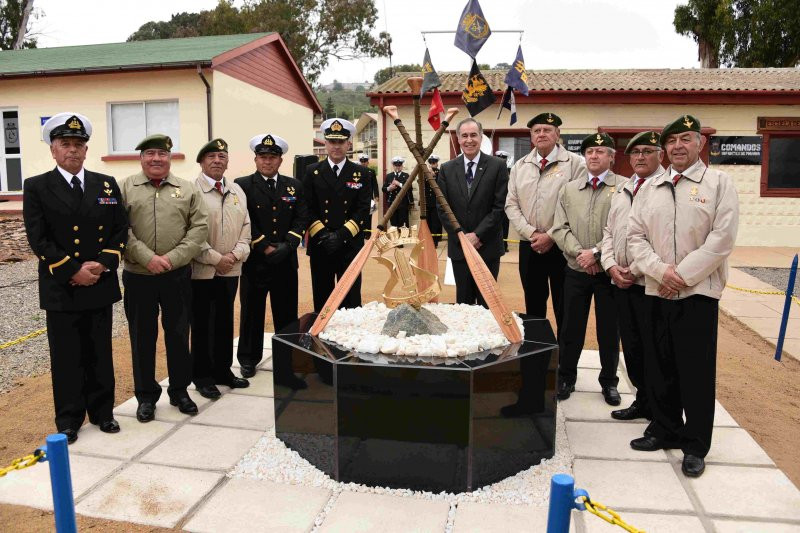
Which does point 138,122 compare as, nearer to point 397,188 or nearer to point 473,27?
point 397,188

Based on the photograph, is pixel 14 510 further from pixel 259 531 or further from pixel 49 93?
pixel 49 93

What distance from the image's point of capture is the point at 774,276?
9664 mm

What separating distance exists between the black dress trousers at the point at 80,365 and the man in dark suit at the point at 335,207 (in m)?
1.67

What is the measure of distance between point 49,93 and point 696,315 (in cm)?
1267

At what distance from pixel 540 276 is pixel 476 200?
29.3 inches

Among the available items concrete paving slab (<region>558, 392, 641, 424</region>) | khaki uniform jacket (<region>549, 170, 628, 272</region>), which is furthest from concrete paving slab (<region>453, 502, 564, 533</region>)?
khaki uniform jacket (<region>549, 170, 628, 272</region>)

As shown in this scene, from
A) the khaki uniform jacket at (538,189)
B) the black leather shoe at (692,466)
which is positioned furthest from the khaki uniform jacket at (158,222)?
the black leather shoe at (692,466)

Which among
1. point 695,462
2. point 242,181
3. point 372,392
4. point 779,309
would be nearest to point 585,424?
point 695,462

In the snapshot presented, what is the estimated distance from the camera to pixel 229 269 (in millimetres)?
4387

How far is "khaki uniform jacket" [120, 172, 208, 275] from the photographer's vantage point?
3.89 meters

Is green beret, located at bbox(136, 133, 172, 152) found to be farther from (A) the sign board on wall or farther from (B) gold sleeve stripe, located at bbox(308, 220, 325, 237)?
(A) the sign board on wall

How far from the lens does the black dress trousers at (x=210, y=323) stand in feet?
14.4

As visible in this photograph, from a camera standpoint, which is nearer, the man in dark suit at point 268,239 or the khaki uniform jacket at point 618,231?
the khaki uniform jacket at point 618,231

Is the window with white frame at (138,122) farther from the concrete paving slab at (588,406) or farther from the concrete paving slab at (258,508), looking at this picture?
the concrete paving slab at (258,508)
